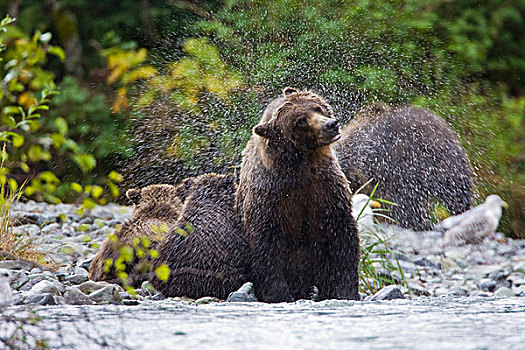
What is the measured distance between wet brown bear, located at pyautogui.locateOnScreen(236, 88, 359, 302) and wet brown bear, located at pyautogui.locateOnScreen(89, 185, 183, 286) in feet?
2.10

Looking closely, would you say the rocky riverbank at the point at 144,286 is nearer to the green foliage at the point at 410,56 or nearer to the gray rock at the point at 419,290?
the gray rock at the point at 419,290

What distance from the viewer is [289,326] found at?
2799mm

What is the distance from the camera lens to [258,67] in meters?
8.14

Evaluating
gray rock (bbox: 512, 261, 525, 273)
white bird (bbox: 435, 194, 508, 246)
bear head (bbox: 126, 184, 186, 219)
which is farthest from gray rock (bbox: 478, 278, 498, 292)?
bear head (bbox: 126, 184, 186, 219)

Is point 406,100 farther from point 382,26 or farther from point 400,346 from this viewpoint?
point 400,346

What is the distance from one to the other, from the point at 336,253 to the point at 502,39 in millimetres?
6625

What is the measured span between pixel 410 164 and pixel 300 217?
4.22m

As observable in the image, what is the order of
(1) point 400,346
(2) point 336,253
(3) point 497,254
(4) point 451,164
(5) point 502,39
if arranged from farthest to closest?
(5) point 502,39, (4) point 451,164, (3) point 497,254, (2) point 336,253, (1) point 400,346

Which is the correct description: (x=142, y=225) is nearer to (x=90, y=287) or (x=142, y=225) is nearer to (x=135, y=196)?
(x=135, y=196)

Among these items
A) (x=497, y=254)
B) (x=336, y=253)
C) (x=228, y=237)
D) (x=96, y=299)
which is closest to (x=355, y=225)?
(x=336, y=253)

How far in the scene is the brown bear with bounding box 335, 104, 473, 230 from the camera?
26.0 ft

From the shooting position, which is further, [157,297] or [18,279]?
[157,297]

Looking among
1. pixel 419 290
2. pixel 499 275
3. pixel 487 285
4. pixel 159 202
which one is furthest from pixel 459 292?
pixel 159 202

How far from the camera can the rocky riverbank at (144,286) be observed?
3.67 meters
